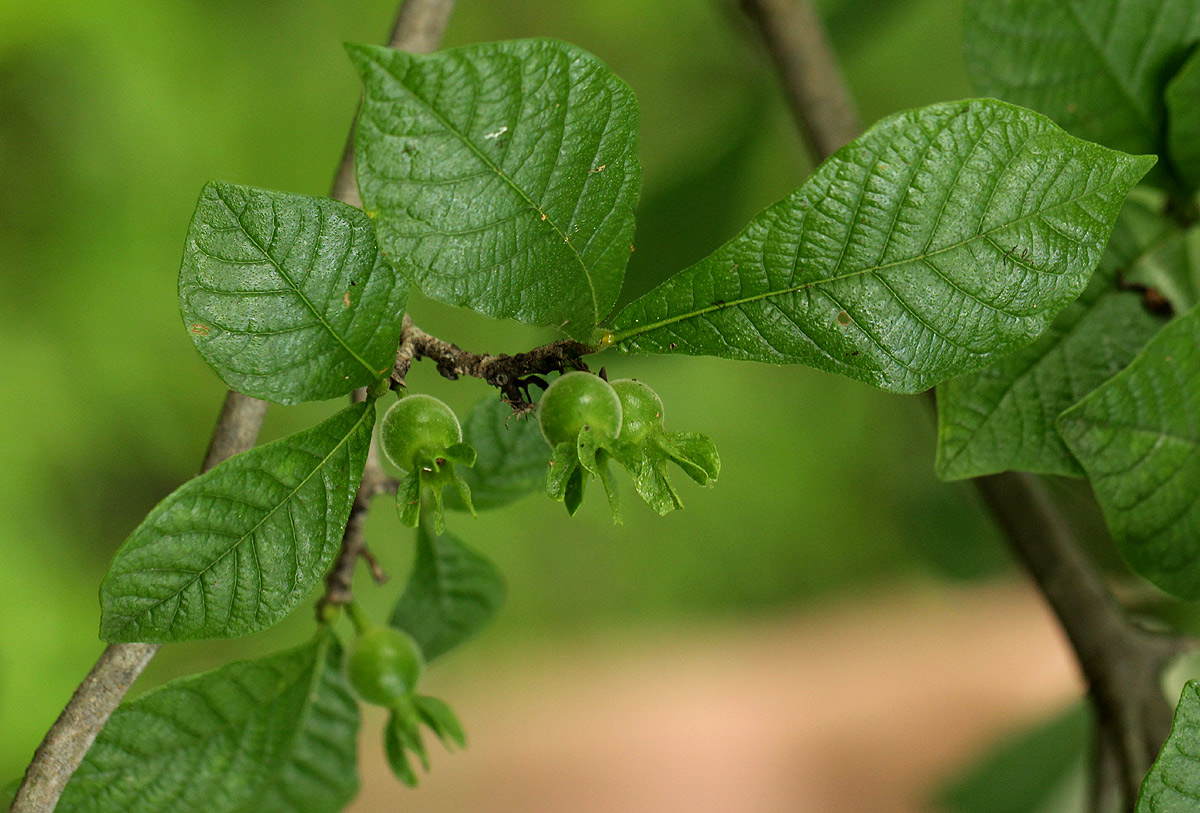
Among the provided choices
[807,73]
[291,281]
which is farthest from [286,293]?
[807,73]

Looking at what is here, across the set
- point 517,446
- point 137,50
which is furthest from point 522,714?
point 137,50

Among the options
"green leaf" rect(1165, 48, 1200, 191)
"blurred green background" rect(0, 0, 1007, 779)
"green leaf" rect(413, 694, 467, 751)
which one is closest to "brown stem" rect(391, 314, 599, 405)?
"green leaf" rect(413, 694, 467, 751)

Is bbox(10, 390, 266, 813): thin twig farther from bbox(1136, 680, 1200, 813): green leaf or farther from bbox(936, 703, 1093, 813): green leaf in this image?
bbox(936, 703, 1093, 813): green leaf

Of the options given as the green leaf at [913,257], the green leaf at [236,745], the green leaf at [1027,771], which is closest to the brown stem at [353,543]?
the green leaf at [236,745]

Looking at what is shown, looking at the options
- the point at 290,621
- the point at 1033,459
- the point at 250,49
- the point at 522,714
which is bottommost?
the point at 522,714

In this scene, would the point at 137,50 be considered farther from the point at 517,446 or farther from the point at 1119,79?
the point at 1119,79

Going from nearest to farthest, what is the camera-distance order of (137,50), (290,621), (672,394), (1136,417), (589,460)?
(589,460)
(1136,417)
(137,50)
(290,621)
(672,394)
